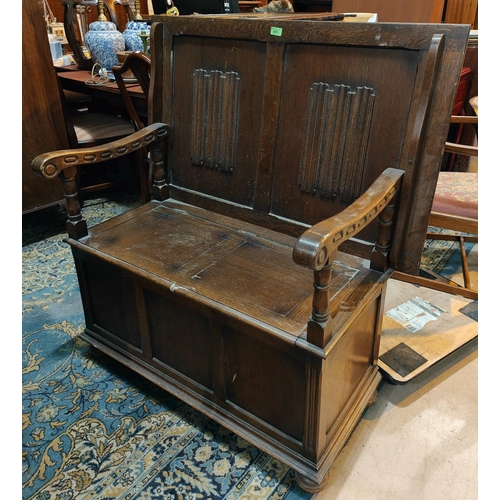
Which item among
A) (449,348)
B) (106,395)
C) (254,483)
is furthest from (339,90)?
(106,395)

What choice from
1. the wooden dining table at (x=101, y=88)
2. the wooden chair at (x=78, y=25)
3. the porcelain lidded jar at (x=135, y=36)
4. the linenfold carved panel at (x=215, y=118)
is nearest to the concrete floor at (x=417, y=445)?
the linenfold carved panel at (x=215, y=118)

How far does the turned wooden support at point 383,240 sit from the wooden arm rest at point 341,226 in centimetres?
6

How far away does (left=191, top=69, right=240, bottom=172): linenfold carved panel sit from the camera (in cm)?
159

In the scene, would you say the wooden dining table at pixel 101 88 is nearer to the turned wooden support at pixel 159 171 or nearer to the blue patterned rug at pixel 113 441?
the turned wooden support at pixel 159 171

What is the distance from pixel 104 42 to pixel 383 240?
2.30 m

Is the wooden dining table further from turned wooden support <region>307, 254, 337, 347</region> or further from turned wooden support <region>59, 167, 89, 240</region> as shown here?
turned wooden support <region>307, 254, 337, 347</region>

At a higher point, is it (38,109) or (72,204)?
(38,109)

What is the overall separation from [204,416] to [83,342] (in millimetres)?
663

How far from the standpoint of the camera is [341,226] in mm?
1016

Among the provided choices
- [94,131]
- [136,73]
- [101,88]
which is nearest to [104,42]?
[101,88]

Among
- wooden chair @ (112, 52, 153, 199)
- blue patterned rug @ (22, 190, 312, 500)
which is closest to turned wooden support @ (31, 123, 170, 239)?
wooden chair @ (112, 52, 153, 199)

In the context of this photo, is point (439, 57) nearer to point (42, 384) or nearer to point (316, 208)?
point (316, 208)

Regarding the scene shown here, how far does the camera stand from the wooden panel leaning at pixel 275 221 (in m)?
1.21

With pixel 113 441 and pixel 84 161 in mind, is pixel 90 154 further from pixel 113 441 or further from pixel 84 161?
pixel 113 441
